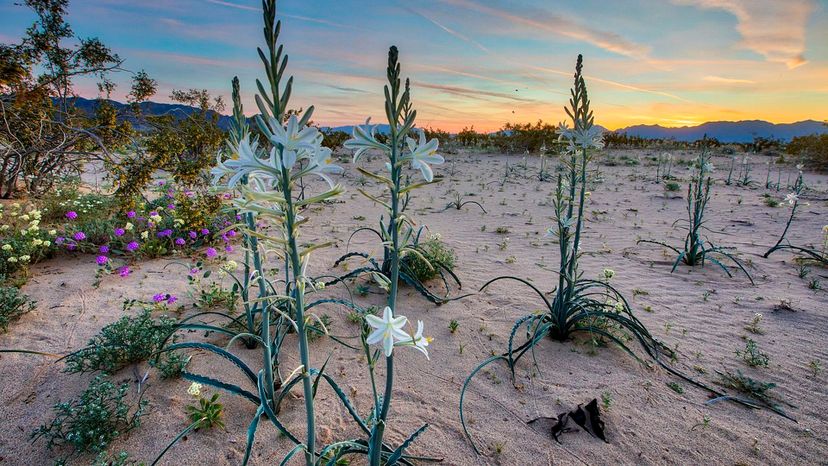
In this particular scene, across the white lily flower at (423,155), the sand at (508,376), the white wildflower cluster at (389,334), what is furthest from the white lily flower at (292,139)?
the sand at (508,376)

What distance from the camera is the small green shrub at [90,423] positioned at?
253 cm

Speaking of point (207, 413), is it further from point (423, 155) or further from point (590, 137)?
point (590, 137)

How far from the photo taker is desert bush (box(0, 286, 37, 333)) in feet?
12.5

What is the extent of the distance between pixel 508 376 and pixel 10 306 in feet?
16.2

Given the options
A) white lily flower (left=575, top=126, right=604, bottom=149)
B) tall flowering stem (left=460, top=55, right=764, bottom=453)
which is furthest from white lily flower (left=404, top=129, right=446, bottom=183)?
white lily flower (left=575, top=126, right=604, bottom=149)

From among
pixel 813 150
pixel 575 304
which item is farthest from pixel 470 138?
pixel 575 304

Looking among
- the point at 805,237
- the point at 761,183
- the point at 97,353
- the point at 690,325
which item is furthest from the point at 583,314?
the point at 761,183

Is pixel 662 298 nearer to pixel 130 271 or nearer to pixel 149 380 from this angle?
pixel 149 380

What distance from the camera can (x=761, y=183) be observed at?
13836 mm

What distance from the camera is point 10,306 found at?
12.9 ft

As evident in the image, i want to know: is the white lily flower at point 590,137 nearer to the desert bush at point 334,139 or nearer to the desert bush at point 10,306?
the desert bush at point 10,306

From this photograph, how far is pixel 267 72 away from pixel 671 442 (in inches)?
138

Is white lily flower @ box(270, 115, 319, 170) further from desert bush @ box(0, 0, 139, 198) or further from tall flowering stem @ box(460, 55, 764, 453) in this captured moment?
desert bush @ box(0, 0, 139, 198)

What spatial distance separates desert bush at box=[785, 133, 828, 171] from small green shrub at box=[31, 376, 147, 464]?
24.5m
